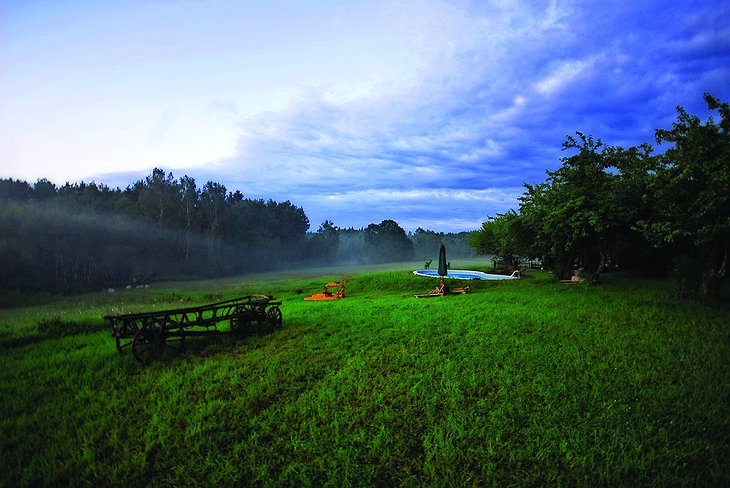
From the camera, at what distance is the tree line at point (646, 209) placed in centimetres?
1128

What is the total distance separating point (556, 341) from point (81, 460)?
1009cm

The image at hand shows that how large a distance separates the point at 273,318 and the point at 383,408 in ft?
21.4

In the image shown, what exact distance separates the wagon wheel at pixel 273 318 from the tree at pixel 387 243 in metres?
94.9

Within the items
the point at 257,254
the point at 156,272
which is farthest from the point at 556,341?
the point at 257,254

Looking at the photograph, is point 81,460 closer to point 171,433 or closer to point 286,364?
point 171,433

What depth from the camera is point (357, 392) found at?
642 cm

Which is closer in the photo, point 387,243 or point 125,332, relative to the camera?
point 125,332

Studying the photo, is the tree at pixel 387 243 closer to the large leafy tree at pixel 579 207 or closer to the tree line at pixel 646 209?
the tree line at pixel 646 209

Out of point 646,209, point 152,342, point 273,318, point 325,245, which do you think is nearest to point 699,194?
point 646,209

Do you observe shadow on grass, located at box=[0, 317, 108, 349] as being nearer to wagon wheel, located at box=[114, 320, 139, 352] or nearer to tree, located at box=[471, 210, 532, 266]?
wagon wheel, located at box=[114, 320, 139, 352]

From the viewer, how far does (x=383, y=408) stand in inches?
231

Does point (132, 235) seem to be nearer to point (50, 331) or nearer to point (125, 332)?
point (50, 331)

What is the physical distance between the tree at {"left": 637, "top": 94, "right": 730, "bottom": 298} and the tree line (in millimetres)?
28

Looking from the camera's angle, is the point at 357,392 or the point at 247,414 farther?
the point at 357,392
